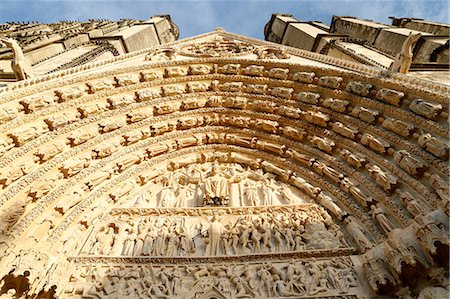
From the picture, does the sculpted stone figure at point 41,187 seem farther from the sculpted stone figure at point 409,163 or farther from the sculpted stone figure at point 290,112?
the sculpted stone figure at point 409,163

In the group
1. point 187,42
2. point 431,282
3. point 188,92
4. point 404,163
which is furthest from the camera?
point 187,42

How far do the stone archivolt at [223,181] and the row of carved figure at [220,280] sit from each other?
2 cm

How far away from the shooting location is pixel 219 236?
16.0 ft

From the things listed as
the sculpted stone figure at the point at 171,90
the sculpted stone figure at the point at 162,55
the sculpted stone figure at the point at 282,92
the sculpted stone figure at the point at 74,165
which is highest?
the sculpted stone figure at the point at 162,55

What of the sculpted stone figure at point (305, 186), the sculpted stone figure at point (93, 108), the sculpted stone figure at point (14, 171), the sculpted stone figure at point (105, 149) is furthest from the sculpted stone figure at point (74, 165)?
the sculpted stone figure at point (305, 186)

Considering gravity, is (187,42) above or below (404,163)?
above

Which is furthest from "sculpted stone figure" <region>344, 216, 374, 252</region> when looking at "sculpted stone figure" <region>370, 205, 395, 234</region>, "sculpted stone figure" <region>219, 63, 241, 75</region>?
"sculpted stone figure" <region>219, 63, 241, 75</region>

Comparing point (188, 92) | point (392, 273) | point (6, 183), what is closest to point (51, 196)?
point (6, 183)

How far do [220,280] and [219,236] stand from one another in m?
0.72

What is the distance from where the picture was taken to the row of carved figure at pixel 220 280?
13.4 feet

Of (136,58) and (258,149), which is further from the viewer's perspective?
(136,58)

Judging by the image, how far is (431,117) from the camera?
4.70 meters

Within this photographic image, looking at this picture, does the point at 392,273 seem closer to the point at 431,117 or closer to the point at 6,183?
the point at 431,117

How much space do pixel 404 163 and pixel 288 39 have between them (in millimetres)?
14447
